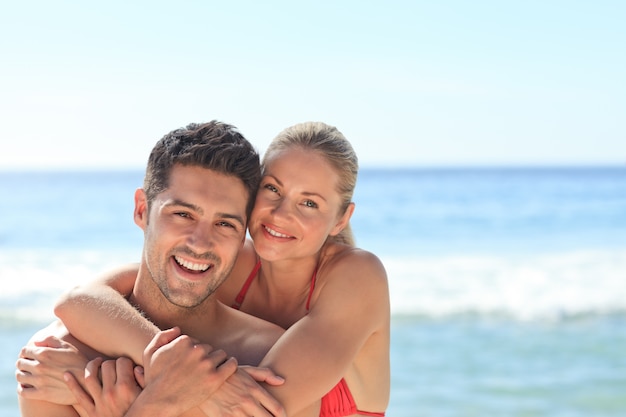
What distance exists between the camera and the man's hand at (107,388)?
256cm

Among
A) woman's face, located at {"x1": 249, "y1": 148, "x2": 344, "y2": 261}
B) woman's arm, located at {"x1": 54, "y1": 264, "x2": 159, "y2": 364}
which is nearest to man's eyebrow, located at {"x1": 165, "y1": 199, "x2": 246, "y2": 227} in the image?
woman's face, located at {"x1": 249, "y1": 148, "x2": 344, "y2": 261}

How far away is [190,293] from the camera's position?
2.79m

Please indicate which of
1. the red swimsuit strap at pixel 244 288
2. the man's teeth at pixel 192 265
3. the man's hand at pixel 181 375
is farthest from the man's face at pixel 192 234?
the red swimsuit strap at pixel 244 288

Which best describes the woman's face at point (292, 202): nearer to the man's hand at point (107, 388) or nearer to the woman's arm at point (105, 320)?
the woman's arm at point (105, 320)

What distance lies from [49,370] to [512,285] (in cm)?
1203

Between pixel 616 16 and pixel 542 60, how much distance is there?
4.45 m

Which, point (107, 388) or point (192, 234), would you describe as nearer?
point (107, 388)

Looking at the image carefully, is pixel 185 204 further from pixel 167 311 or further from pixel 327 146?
pixel 327 146

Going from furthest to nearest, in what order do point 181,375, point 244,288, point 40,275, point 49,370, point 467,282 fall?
point 40,275, point 467,282, point 244,288, point 49,370, point 181,375

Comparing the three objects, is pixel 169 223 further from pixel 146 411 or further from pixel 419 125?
pixel 419 125

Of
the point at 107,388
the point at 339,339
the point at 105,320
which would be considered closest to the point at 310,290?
the point at 339,339

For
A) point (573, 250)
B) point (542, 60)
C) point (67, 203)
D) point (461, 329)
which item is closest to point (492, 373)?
point (461, 329)

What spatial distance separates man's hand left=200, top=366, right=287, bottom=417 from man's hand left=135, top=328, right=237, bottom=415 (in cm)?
3

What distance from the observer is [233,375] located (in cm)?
259
